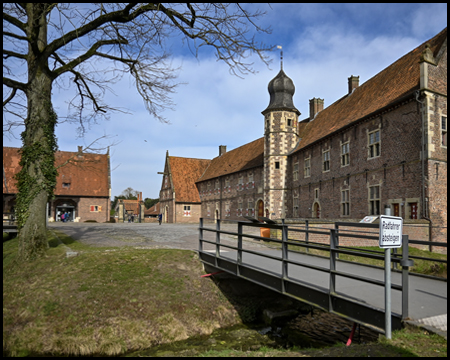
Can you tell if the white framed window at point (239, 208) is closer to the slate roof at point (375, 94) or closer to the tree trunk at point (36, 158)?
the slate roof at point (375, 94)

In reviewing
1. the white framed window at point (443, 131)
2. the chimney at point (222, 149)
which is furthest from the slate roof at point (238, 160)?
the white framed window at point (443, 131)

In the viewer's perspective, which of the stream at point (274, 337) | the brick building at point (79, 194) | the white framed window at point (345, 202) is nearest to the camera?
the stream at point (274, 337)

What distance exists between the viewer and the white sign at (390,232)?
4.29 meters

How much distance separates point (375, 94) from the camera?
2016 cm

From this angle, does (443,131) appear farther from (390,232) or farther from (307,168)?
(390,232)

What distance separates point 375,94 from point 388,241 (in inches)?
706

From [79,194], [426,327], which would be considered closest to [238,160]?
[79,194]

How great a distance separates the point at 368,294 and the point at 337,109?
21305 millimetres

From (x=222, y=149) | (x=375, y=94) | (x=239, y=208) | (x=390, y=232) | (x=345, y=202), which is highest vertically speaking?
(x=222, y=149)

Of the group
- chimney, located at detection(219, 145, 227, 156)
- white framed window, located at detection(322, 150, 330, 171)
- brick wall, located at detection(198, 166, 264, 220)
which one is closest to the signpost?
white framed window, located at detection(322, 150, 330, 171)

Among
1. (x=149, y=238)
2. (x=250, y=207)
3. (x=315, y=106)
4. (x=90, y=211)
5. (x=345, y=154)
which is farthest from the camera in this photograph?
(x=90, y=211)

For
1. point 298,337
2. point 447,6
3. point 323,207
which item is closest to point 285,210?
point 323,207

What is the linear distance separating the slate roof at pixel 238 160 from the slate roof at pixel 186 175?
4.86 ft

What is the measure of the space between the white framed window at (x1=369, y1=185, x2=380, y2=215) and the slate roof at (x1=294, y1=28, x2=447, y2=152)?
12.7ft
